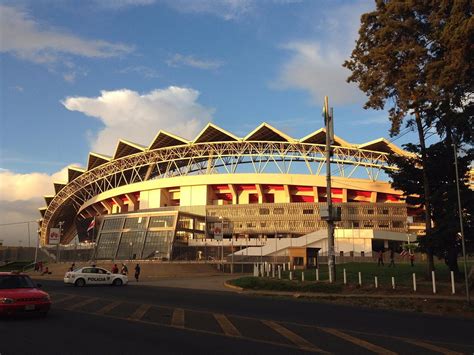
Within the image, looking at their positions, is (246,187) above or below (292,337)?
above

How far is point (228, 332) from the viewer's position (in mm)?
10570

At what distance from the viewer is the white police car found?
30.5 metres

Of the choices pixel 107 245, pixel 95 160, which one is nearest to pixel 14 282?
pixel 107 245

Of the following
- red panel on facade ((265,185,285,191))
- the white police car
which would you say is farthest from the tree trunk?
red panel on facade ((265,185,285,191))

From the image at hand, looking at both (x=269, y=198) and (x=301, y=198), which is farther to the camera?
(x=269, y=198)

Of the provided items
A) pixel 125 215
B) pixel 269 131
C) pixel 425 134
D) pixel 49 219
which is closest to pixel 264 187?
pixel 269 131

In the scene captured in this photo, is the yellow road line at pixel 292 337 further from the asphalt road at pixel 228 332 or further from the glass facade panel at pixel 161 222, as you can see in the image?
the glass facade panel at pixel 161 222

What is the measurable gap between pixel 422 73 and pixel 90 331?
65.3 ft

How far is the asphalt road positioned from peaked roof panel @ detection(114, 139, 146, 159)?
301 feet

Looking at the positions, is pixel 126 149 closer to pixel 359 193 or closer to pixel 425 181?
pixel 359 193

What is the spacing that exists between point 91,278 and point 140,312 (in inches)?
733

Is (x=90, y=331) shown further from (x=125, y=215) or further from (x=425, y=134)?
(x=125, y=215)

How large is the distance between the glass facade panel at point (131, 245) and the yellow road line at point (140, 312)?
187 feet

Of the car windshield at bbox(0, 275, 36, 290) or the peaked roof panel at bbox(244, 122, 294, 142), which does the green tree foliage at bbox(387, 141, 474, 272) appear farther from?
the peaked roof panel at bbox(244, 122, 294, 142)
